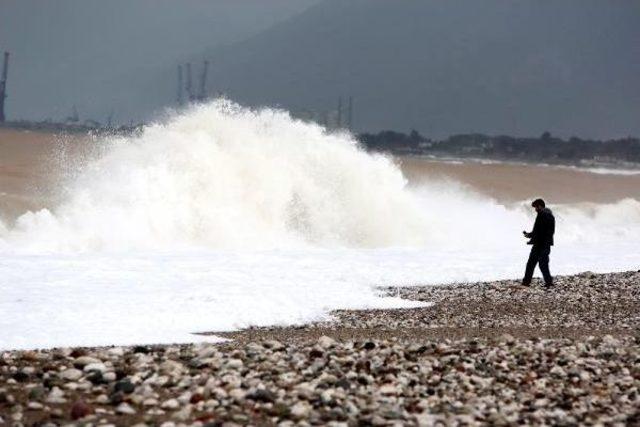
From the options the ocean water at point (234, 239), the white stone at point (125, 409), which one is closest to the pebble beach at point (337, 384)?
the white stone at point (125, 409)

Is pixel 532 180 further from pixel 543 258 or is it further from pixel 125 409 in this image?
pixel 125 409

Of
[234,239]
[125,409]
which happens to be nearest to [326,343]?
[125,409]

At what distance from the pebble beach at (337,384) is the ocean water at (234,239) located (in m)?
3.37

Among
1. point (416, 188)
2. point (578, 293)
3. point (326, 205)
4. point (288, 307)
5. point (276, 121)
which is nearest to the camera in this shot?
point (288, 307)

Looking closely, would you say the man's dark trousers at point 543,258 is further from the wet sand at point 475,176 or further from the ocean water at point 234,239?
the wet sand at point 475,176

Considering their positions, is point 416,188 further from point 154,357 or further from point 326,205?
point 154,357

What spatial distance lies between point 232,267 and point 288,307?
23.6 feet

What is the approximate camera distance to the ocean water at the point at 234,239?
15.7 metres

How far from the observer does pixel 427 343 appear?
10.9m

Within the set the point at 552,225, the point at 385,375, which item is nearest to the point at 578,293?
the point at 552,225

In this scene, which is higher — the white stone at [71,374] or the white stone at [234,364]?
the white stone at [234,364]

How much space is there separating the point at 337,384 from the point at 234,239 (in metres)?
23.7

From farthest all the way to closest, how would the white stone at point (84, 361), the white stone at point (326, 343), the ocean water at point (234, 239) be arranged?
the ocean water at point (234, 239)
the white stone at point (326, 343)
the white stone at point (84, 361)

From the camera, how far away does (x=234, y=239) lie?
106 ft
